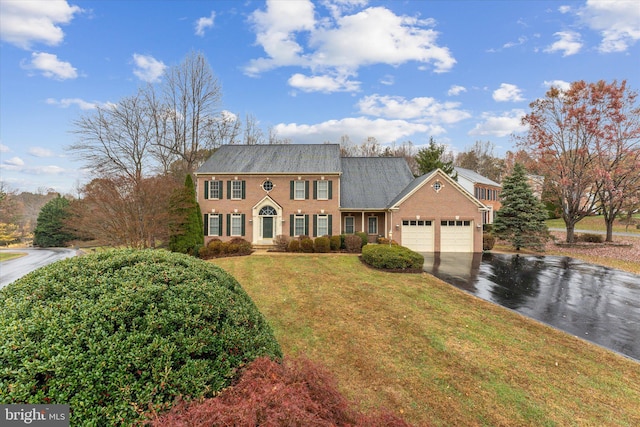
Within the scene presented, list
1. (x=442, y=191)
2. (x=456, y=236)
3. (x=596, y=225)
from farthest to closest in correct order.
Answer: (x=596, y=225) < (x=456, y=236) < (x=442, y=191)

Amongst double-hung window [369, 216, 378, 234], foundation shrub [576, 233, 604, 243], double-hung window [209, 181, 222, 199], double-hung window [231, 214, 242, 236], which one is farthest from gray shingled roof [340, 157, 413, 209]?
foundation shrub [576, 233, 604, 243]

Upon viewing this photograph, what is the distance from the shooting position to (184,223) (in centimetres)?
1812

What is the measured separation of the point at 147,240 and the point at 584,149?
3094cm

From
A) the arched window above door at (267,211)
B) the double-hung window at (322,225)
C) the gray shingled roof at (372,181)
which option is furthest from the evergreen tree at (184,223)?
the gray shingled roof at (372,181)

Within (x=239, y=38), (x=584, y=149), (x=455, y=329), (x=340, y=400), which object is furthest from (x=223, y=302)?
(x=584, y=149)

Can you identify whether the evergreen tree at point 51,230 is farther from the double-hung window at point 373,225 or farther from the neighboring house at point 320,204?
the double-hung window at point 373,225

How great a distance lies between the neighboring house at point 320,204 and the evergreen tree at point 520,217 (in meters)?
4.11

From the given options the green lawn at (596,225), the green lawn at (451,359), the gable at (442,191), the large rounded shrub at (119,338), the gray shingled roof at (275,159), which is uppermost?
the gray shingled roof at (275,159)

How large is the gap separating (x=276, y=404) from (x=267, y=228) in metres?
19.1

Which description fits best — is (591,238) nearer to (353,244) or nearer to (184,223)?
(353,244)

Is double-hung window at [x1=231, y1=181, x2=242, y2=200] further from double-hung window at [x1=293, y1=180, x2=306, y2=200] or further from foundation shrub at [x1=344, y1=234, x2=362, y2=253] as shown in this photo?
foundation shrub at [x1=344, y1=234, x2=362, y2=253]

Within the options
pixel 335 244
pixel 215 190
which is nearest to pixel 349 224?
pixel 335 244

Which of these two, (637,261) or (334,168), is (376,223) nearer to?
(334,168)

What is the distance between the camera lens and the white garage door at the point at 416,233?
1939 centimetres
